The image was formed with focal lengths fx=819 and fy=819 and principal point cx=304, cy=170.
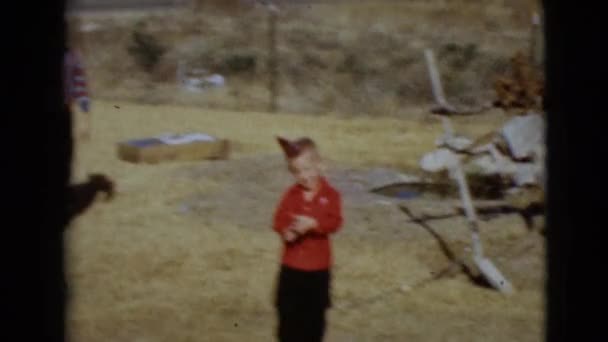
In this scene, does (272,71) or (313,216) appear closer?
(313,216)

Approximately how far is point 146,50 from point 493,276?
12584 mm

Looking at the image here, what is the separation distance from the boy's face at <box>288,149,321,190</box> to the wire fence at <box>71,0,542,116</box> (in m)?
9.43

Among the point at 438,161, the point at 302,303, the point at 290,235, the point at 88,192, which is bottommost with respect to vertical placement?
the point at 88,192

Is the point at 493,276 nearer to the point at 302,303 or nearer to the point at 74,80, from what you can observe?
the point at 302,303

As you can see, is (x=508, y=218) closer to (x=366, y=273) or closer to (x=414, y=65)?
(x=366, y=273)

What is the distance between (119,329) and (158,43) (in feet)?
42.9

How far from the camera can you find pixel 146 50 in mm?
16703

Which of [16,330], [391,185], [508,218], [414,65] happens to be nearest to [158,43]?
[414,65]

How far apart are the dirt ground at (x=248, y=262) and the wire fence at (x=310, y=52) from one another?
198 inches

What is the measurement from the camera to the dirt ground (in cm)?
482

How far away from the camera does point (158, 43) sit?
17125mm

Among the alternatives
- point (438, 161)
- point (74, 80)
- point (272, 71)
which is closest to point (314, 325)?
point (74, 80)

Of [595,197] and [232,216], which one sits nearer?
[595,197]

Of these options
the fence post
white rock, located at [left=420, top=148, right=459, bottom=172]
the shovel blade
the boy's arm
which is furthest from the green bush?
the boy's arm
